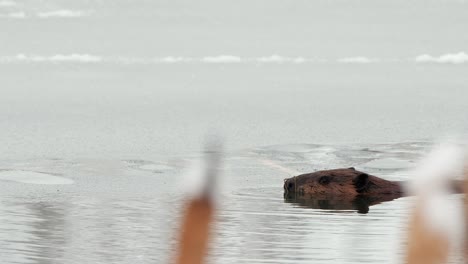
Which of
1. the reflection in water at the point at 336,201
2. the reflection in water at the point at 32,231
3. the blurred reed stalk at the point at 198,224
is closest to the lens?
the blurred reed stalk at the point at 198,224

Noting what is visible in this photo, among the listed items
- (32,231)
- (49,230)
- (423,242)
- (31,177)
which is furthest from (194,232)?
(31,177)

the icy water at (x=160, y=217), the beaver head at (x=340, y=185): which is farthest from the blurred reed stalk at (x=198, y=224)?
the beaver head at (x=340, y=185)

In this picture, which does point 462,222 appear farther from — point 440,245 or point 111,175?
point 111,175

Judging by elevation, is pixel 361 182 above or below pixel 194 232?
above

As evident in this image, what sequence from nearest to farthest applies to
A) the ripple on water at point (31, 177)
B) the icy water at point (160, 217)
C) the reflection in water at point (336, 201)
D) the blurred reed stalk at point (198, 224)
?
the blurred reed stalk at point (198, 224) → the icy water at point (160, 217) → the reflection in water at point (336, 201) → the ripple on water at point (31, 177)

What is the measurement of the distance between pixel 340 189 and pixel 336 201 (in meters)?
0.89

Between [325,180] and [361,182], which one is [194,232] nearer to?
[361,182]

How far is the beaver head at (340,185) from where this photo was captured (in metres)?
27.0

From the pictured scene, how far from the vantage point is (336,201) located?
26469mm

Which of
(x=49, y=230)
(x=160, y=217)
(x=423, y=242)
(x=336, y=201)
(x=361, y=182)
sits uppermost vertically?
(x=361, y=182)

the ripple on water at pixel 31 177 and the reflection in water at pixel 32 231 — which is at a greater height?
the ripple on water at pixel 31 177


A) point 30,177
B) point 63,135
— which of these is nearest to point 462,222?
point 30,177

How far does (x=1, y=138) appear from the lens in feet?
189

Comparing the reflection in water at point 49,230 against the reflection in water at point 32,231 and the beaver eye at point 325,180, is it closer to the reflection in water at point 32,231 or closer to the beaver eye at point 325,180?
the reflection in water at point 32,231
